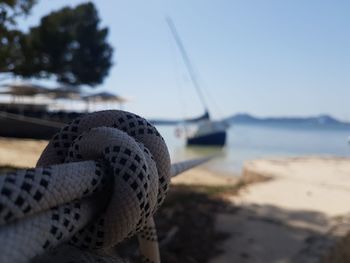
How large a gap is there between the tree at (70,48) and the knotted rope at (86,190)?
18.0 meters

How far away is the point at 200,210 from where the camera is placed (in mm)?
6316

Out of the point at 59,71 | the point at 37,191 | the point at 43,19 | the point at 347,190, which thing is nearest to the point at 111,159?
the point at 37,191

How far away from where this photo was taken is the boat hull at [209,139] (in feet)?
143

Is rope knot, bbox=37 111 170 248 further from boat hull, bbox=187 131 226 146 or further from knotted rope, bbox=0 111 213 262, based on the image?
boat hull, bbox=187 131 226 146

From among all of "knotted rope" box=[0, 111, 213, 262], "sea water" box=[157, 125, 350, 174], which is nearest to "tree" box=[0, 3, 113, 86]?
"sea water" box=[157, 125, 350, 174]

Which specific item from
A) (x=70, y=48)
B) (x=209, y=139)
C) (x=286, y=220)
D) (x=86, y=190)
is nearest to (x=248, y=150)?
(x=209, y=139)

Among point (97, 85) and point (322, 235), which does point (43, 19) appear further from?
point (322, 235)

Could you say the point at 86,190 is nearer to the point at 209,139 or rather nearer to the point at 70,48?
A: the point at 70,48

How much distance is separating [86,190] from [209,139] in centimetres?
4339

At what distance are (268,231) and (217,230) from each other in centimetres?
61

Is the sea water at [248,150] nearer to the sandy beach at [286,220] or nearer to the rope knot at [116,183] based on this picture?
the rope knot at [116,183]

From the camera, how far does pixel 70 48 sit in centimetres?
2989

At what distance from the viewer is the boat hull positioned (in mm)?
43588

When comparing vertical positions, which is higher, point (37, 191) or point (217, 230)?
point (37, 191)
